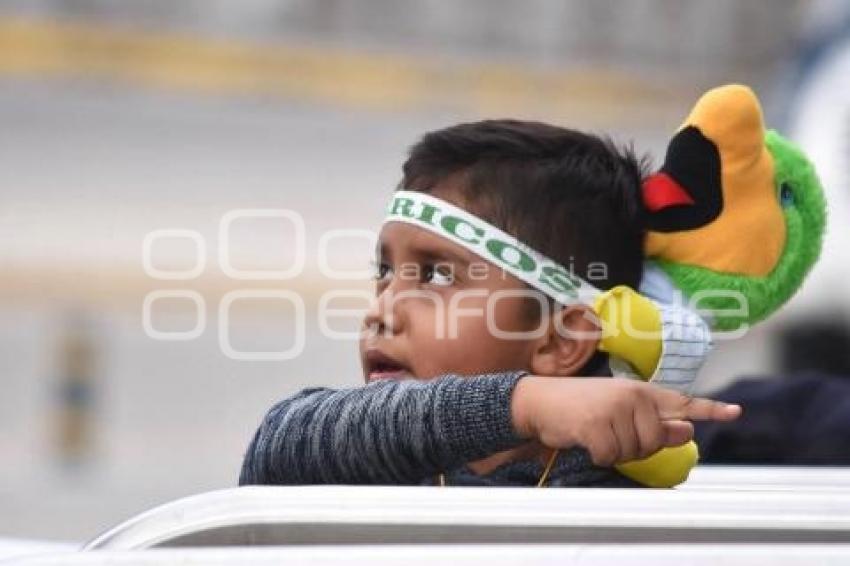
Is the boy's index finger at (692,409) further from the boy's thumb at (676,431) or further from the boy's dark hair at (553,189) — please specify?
the boy's dark hair at (553,189)

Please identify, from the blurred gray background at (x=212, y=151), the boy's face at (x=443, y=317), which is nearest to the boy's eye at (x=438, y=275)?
the boy's face at (x=443, y=317)

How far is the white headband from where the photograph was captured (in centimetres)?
154

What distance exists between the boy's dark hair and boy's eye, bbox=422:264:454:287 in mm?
56

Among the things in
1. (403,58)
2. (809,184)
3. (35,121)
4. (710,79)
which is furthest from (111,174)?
(809,184)

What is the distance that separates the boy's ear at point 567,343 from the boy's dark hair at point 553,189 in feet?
0.12

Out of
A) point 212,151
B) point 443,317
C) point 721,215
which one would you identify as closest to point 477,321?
point 443,317

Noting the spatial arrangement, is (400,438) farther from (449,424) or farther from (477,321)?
(477,321)

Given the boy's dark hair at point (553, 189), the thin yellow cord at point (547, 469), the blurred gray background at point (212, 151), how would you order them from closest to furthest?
1. the thin yellow cord at point (547, 469)
2. the boy's dark hair at point (553, 189)
3. the blurred gray background at point (212, 151)

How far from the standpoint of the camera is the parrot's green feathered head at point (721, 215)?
5.14 feet

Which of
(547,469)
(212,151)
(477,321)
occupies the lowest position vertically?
(212,151)

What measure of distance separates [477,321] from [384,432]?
0.18 m

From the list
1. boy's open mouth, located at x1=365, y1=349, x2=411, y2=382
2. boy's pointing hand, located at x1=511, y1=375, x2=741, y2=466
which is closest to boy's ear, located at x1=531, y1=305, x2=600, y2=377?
boy's open mouth, located at x1=365, y1=349, x2=411, y2=382

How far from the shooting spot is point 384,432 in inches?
53.3

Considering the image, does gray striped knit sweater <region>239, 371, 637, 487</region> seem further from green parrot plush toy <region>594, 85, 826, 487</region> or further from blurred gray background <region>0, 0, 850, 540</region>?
blurred gray background <region>0, 0, 850, 540</region>
